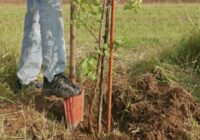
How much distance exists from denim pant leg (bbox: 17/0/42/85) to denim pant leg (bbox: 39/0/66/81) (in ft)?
1.43

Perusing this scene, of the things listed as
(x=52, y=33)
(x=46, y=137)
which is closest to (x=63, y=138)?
(x=46, y=137)

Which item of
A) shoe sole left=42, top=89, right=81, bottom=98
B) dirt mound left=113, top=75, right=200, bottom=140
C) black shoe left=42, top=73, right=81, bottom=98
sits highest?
black shoe left=42, top=73, right=81, bottom=98

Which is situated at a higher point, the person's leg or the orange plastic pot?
the person's leg

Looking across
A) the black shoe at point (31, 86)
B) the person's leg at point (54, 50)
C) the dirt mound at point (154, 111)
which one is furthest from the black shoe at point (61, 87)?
the dirt mound at point (154, 111)

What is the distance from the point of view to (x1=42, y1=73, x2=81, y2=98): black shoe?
11.5 ft

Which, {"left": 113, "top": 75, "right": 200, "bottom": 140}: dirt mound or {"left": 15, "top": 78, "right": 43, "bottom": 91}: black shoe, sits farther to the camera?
{"left": 15, "top": 78, "right": 43, "bottom": 91}: black shoe

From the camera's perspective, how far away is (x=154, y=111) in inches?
143

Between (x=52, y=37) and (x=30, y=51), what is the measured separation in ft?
1.75

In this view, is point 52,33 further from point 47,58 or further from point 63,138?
point 63,138

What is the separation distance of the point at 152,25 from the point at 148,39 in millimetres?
2410

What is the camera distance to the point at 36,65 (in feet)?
13.3

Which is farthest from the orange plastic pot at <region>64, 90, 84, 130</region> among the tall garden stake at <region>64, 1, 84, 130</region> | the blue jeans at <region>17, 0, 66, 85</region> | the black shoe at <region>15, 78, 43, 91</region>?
the black shoe at <region>15, 78, 43, 91</region>

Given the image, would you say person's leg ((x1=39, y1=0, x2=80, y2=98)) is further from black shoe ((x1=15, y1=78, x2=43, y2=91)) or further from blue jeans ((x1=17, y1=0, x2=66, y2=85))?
black shoe ((x1=15, y1=78, x2=43, y2=91))

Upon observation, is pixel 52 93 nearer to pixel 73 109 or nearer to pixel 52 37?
pixel 73 109
